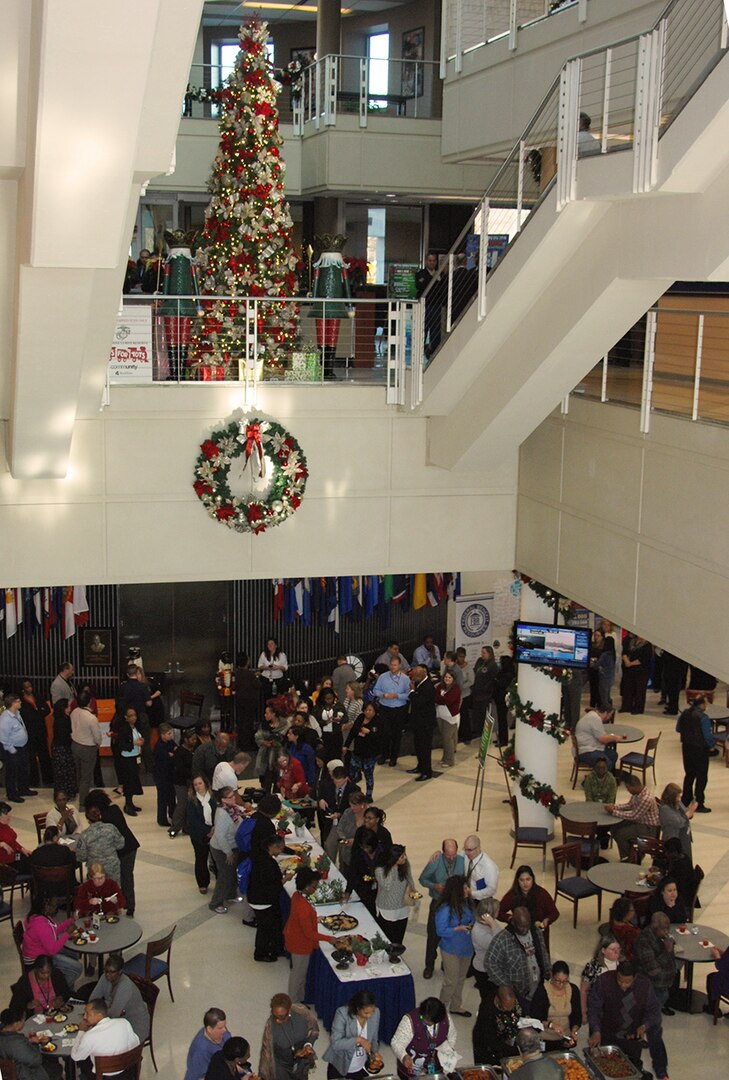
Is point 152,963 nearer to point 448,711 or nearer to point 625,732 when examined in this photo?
point 448,711

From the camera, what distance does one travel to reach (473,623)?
17922mm

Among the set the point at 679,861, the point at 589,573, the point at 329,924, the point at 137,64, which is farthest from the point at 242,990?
the point at 137,64

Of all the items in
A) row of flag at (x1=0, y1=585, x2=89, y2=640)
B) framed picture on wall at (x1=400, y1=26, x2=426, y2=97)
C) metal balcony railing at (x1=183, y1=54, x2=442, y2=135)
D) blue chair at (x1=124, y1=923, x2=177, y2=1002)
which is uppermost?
framed picture on wall at (x1=400, y1=26, x2=426, y2=97)

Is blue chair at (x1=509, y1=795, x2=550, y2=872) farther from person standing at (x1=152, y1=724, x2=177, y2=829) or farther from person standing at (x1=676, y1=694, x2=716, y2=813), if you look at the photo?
person standing at (x1=152, y1=724, x2=177, y2=829)

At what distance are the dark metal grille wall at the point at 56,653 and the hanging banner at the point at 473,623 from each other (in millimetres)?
4785

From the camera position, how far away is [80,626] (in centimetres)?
1656

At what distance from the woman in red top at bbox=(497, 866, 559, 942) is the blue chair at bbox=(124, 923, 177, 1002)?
253 cm

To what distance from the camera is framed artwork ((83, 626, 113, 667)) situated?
1659 centimetres

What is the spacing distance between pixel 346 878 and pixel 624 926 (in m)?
2.50

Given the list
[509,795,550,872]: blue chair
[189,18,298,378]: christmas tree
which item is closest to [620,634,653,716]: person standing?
[509,795,550,872]: blue chair

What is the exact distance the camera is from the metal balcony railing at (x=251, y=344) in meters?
11.7

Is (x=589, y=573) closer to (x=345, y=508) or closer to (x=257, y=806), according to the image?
(x=345, y=508)

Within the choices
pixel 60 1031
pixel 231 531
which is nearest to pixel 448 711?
pixel 231 531

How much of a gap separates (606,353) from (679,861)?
13.7 ft
